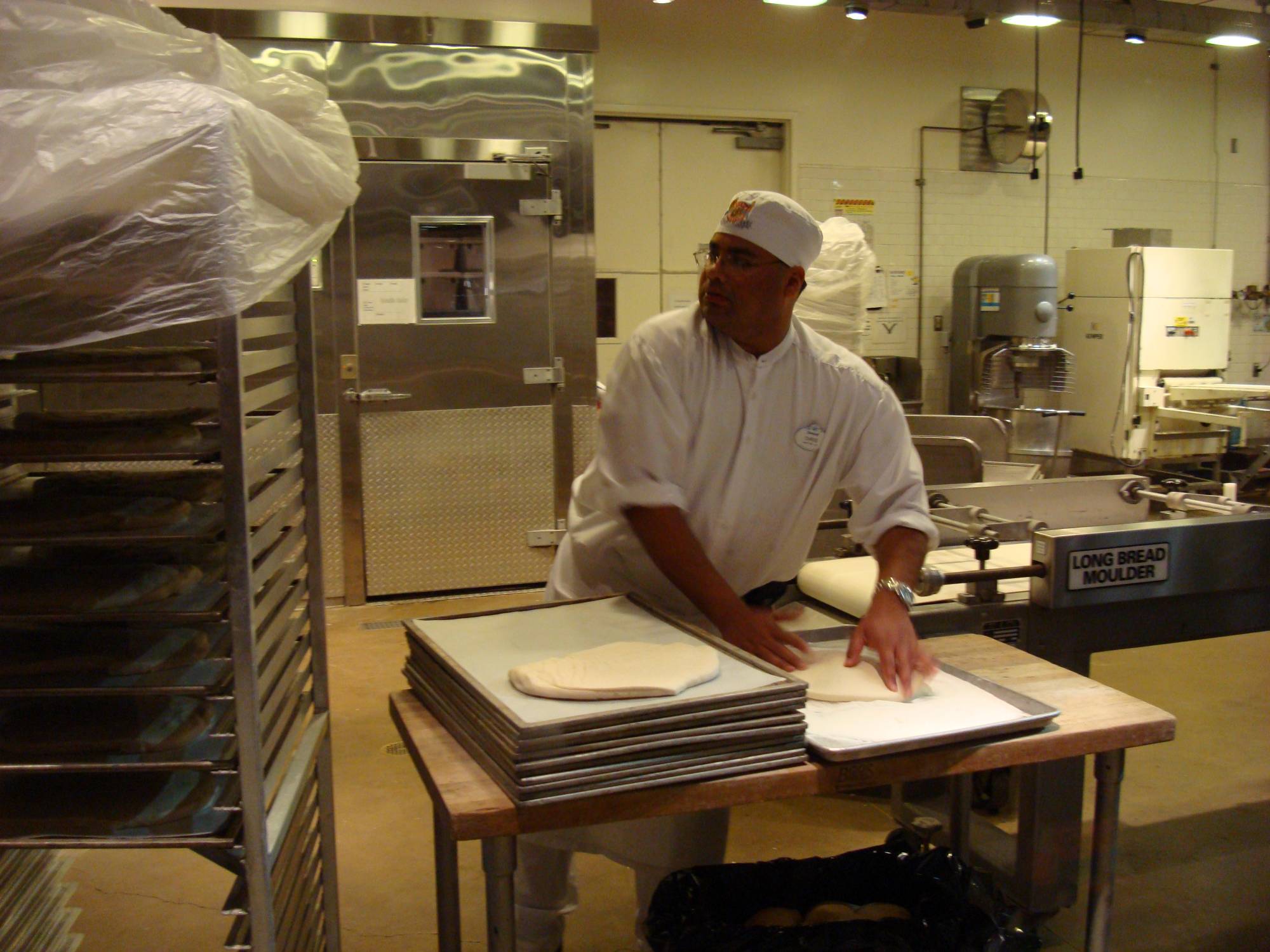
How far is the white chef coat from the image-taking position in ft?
6.56

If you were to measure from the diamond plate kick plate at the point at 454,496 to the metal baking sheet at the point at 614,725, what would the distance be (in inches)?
154

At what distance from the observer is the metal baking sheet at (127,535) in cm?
134

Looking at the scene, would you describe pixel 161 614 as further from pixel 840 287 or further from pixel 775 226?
pixel 840 287

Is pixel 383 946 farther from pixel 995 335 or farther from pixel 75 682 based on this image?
pixel 995 335

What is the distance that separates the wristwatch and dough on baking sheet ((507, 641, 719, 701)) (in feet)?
1.54

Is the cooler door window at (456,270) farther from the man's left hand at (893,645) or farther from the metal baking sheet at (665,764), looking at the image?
the metal baking sheet at (665,764)

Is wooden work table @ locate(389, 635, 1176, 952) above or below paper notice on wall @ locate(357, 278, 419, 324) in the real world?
below

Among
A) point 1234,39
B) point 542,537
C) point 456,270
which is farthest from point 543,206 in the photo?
point 1234,39

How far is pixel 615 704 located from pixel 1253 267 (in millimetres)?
8613

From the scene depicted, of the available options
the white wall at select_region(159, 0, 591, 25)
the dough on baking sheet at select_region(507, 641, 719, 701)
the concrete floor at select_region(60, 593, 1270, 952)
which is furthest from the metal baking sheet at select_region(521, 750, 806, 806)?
the white wall at select_region(159, 0, 591, 25)

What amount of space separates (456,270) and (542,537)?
4.41 ft

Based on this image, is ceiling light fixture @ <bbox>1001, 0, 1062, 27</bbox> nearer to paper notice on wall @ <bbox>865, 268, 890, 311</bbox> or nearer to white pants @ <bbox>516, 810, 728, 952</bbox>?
paper notice on wall @ <bbox>865, 268, 890, 311</bbox>

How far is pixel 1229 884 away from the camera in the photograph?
9.17 feet

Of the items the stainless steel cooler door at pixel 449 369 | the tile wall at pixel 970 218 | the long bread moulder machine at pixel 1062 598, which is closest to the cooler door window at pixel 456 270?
the stainless steel cooler door at pixel 449 369
